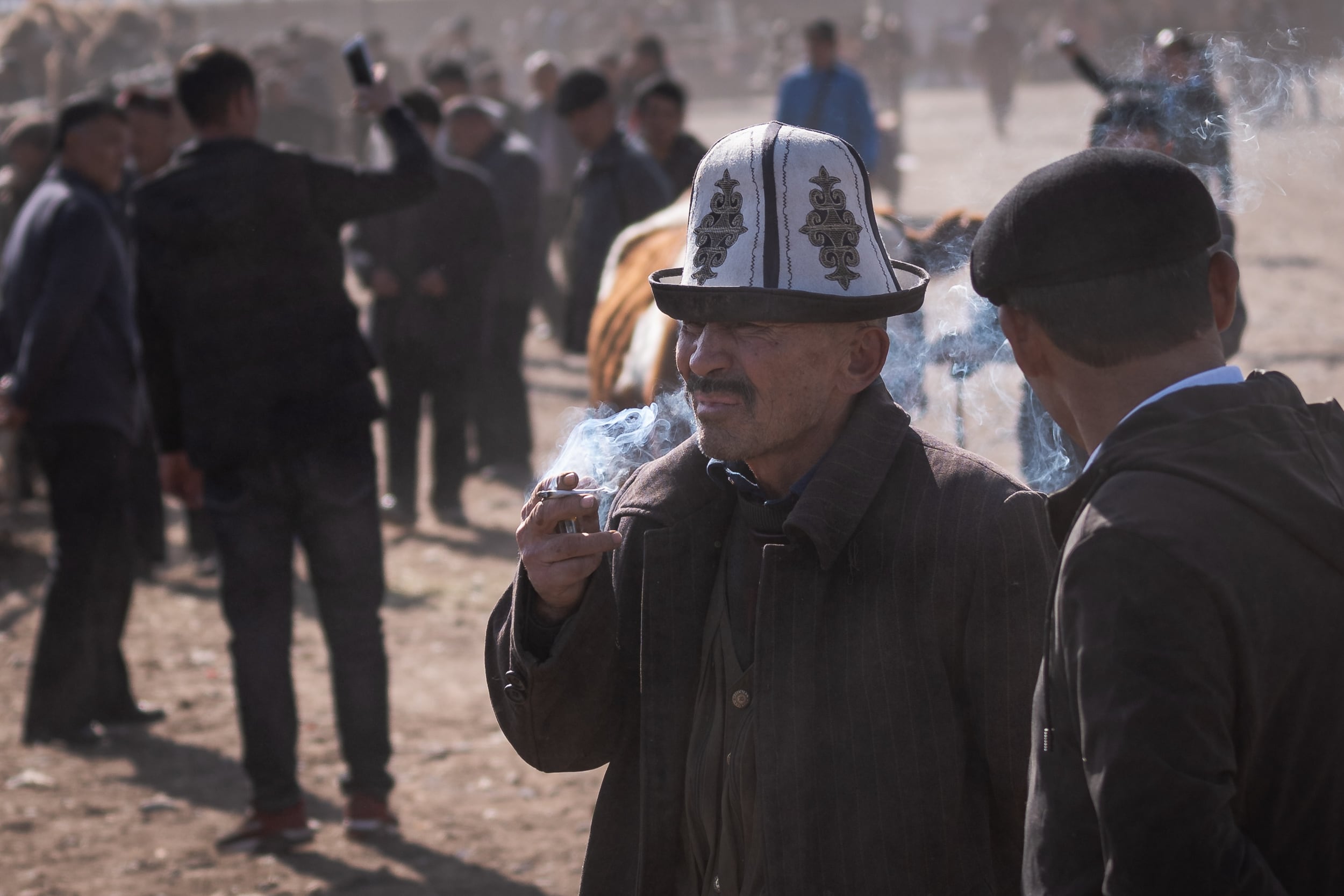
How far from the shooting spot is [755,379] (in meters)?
2.17

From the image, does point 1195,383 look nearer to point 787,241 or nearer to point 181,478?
point 787,241

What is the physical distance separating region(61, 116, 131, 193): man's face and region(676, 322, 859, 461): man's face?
4348 mm

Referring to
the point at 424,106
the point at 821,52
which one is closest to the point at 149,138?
the point at 424,106

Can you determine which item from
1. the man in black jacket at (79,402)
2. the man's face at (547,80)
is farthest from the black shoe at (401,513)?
the man's face at (547,80)

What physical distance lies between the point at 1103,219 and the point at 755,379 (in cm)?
71

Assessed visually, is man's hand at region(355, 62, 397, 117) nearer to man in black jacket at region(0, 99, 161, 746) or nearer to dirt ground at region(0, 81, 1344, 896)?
man in black jacket at region(0, 99, 161, 746)

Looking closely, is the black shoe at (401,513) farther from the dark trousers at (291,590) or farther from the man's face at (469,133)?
the dark trousers at (291,590)

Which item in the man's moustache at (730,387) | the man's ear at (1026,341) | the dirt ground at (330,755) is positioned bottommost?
the dirt ground at (330,755)

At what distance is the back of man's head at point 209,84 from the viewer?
4543 mm

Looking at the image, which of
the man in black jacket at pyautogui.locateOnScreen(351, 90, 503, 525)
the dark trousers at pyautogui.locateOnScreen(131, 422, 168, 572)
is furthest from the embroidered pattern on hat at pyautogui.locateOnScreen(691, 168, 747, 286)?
the man in black jacket at pyautogui.locateOnScreen(351, 90, 503, 525)

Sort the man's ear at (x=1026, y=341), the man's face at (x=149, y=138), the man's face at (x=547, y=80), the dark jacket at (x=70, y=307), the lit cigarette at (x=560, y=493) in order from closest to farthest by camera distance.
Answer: the man's ear at (x=1026, y=341)
the lit cigarette at (x=560, y=493)
the dark jacket at (x=70, y=307)
the man's face at (x=149, y=138)
the man's face at (x=547, y=80)

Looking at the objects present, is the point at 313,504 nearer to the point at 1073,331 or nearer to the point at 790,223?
the point at 790,223

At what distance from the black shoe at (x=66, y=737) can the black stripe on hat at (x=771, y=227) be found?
469 centimetres

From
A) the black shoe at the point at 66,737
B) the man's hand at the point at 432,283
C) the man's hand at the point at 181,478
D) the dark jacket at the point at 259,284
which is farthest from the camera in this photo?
the man's hand at the point at 432,283
